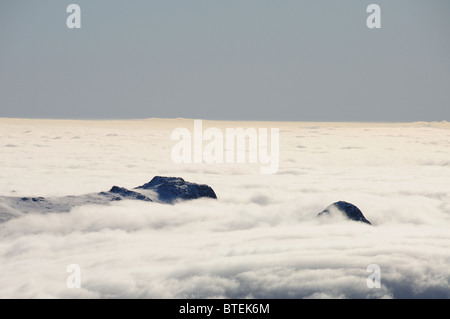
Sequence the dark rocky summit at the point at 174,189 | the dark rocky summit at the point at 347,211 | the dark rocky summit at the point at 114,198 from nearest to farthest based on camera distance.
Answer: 1. the dark rocky summit at the point at 114,198
2. the dark rocky summit at the point at 347,211
3. the dark rocky summit at the point at 174,189

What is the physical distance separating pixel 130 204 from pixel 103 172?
40641 millimetres

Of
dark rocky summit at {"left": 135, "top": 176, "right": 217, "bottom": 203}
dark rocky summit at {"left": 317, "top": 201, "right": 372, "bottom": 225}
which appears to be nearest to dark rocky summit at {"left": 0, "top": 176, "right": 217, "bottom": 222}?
dark rocky summit at {"left": 135, "top": 176, "right": 217, "bottom": 203}

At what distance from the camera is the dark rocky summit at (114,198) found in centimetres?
→ 5209

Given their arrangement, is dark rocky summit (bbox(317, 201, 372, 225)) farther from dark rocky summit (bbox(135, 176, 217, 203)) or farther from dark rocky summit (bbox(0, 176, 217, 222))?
dark rocky summit (bbox(0, 176, 217, 222))

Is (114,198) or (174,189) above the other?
(174,189)

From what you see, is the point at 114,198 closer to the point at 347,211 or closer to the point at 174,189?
the point at 174,189

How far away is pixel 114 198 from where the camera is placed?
5762cm

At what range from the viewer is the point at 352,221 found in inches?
2051

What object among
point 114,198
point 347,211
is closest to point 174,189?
point 114,198

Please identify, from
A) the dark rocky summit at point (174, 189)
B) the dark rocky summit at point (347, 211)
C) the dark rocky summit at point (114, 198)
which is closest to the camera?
the dark rocky summit at point (114, 198)

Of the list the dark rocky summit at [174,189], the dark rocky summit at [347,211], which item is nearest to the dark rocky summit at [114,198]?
the dark rocky summit at [174,189]

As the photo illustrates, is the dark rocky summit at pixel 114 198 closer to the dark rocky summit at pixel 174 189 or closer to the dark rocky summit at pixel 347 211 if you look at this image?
the dark rocky summit at pixel 174 189
